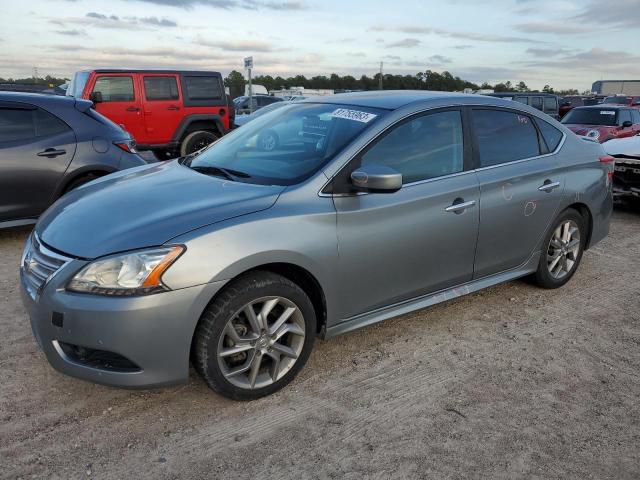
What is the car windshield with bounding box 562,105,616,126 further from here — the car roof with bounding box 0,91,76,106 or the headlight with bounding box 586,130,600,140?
the car roof with bounding box 0,91,76,106

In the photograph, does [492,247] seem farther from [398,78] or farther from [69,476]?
[398,78]

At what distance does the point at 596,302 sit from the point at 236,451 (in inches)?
130

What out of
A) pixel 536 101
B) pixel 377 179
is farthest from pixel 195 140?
pixel 536 101

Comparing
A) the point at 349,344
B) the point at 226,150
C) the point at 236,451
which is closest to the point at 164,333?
the point at 236,451

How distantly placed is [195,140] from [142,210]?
958cm

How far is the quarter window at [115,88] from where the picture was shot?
10.9 meters

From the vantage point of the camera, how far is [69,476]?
240 centimetres

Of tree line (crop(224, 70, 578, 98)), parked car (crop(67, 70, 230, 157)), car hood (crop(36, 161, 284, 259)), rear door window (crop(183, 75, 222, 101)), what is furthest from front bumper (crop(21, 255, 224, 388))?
tree line (crop(224, 70, 578, 98))

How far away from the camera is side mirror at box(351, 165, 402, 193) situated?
2992mm

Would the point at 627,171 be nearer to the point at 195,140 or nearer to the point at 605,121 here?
the point at 605,121

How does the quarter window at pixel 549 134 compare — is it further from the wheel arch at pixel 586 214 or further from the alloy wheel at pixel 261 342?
the alloy wheel at pixel 261 342

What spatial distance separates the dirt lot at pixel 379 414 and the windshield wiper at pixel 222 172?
123 cm

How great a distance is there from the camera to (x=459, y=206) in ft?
11.9

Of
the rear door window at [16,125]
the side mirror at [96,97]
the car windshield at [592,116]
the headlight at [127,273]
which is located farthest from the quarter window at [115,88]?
the car windshield at [592,116]
